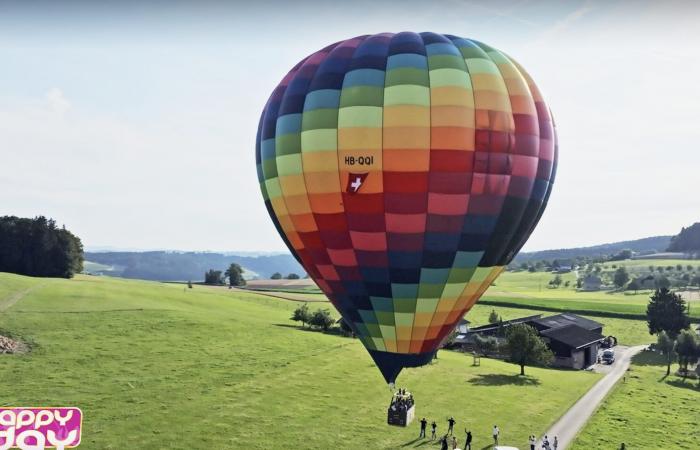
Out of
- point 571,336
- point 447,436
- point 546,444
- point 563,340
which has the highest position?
point 571,336

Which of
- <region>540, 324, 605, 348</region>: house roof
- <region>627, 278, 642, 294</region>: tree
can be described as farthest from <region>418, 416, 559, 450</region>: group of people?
<region>627, 278, 642, 294</region>: tree

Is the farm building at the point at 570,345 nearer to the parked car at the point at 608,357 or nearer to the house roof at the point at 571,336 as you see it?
the house roof at the point at 571,336

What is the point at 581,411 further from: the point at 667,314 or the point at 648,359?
the point at 667,314

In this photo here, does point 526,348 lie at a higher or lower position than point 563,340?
higher

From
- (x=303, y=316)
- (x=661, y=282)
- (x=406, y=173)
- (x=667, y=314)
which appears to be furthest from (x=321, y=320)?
(x=661, y=282)

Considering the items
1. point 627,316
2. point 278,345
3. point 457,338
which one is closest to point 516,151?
point 278,345

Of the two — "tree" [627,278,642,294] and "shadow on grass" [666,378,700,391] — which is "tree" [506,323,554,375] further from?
"tree" [627,278,642,294]

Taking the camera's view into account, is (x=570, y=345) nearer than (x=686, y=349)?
Yes
